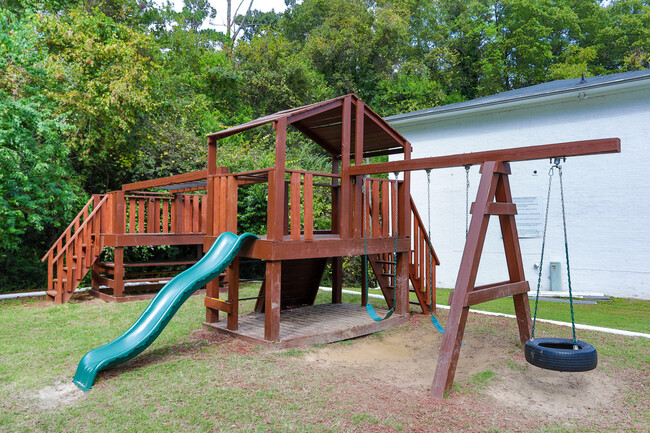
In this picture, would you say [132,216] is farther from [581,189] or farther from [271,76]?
[271,76]

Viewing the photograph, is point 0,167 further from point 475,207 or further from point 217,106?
point 217,106

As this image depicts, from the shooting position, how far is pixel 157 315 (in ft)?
17.1

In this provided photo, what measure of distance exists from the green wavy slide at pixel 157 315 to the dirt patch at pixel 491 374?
164cm

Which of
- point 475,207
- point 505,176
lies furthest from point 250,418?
point 505,176

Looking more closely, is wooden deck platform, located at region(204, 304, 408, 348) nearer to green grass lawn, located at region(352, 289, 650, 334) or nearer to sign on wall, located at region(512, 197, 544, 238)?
green grass lawn, located at region(352, 289, 650, 334)

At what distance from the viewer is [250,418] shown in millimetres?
3664

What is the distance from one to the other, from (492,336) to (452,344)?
8.46 ft

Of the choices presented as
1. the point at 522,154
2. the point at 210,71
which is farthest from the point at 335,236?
the point at 210,71

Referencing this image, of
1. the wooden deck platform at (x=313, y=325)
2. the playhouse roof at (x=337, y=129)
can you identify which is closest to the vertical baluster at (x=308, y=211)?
the playhouse roof at (x=337, y=129)

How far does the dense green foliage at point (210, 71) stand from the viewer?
975 cm

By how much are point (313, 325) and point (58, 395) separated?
3389 mm

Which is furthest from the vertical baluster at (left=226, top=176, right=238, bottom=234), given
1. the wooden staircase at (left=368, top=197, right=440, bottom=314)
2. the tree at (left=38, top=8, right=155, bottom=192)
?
the tree at (left=38, top=8, right=155, bottom=192)

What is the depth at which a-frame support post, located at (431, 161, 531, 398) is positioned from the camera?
14.2 ft

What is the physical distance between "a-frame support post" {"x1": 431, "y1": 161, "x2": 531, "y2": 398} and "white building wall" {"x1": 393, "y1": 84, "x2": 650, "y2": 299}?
23.0 feet
